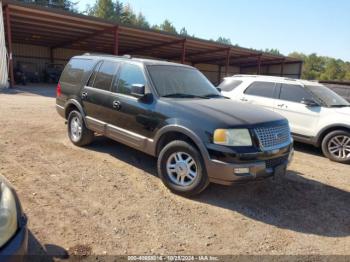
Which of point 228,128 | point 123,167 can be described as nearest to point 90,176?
point 123,167

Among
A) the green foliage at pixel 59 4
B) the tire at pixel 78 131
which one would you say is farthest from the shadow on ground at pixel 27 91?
the green foliage at pixel 59 4

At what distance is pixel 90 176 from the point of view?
4.82 meters

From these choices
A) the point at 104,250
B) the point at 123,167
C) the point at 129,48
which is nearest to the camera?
the point at 104,250

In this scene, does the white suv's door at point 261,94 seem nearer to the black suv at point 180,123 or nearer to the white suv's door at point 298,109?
the white suv's door at point 298,109

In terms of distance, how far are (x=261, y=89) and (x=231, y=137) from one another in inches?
189

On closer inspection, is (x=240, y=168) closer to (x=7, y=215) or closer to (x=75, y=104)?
(x=7, y=215)

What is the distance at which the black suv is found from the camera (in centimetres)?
396

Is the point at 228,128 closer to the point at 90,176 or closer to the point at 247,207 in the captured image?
the point at 247,207

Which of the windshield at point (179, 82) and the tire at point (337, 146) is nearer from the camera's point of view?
the windshield at point (179, 82)

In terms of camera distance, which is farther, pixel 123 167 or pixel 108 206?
pixel 123 167

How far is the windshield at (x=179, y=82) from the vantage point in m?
4.92

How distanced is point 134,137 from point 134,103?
55cm

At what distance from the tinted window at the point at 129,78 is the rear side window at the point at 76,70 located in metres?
1.07

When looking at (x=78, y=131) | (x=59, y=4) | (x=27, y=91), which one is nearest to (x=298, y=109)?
(x=78, y=131)
